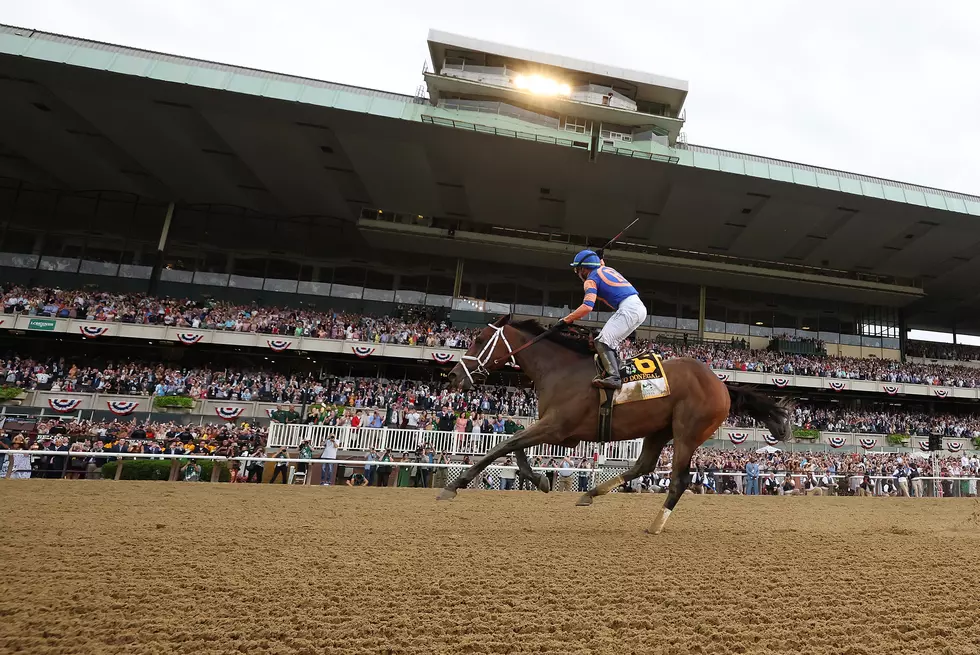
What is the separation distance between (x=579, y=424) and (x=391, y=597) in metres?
3.28

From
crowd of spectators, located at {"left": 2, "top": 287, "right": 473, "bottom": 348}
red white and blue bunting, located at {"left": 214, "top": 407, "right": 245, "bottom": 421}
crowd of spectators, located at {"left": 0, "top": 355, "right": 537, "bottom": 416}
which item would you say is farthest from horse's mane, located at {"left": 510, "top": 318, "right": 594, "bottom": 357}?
crowd of spectators, located at {"left": 2, "top": 287, "right": 473, "bottom": 348}

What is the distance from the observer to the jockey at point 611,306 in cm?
577

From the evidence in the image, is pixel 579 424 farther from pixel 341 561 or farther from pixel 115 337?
pixel 115 337

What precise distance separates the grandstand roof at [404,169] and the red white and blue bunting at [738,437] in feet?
41.7

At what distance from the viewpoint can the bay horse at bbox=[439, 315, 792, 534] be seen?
5703 millimetres

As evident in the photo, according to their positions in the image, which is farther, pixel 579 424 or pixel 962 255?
pixel 962 255

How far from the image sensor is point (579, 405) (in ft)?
18.9

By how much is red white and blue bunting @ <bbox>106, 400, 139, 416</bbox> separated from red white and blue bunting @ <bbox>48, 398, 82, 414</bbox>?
3.92 feet

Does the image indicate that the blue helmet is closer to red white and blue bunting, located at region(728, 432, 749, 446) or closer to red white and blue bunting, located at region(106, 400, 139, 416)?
red white and blue bunting, located at region(728, 432, 749, 446)

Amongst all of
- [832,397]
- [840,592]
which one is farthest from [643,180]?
[840,592]

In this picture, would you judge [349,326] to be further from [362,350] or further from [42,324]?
[42,324]

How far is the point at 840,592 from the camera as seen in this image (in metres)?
3.31

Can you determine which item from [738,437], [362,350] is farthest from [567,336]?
[362,350]

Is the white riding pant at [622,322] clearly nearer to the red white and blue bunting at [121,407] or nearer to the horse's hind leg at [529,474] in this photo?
the horse's hind leg at [529,474]
